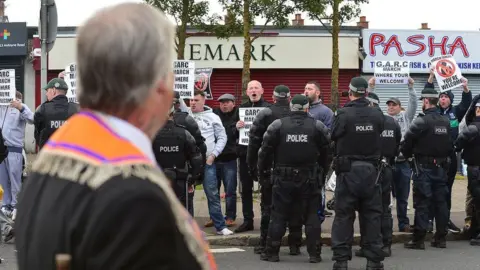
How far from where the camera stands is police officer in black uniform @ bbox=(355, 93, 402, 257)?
28.9 ft

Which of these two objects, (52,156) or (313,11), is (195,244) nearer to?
(52,156)

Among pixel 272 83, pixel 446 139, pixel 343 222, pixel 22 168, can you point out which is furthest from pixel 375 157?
pixel 272 83

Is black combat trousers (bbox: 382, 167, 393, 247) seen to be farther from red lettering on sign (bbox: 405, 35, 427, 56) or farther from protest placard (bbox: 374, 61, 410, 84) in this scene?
red lettering on sign (bbox: 405, 35, 427, 56)

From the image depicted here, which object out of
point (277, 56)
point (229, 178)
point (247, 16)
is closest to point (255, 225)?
point (229, 178)

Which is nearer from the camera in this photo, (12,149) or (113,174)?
(113,174)

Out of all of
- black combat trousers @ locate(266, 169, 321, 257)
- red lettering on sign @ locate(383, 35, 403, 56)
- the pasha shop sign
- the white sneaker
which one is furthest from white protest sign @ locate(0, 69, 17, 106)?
red lettering on sign @ locate(383, 35, 403, 56)

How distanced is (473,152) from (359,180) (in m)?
2.76

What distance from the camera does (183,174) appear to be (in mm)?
8352

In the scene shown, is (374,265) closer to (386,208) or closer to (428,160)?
(386,208)

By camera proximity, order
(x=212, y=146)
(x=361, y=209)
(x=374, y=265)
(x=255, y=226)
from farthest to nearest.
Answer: (x=255, y=226), (x=212, y=146), (x=361, y=209), (x=374, y=265)

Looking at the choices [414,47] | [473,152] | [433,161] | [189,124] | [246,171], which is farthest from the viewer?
[414,47]

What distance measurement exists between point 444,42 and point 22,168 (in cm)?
2136

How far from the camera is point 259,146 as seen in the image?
29.4 feet

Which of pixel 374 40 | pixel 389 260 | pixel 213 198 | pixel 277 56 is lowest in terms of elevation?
pixel 389 260
